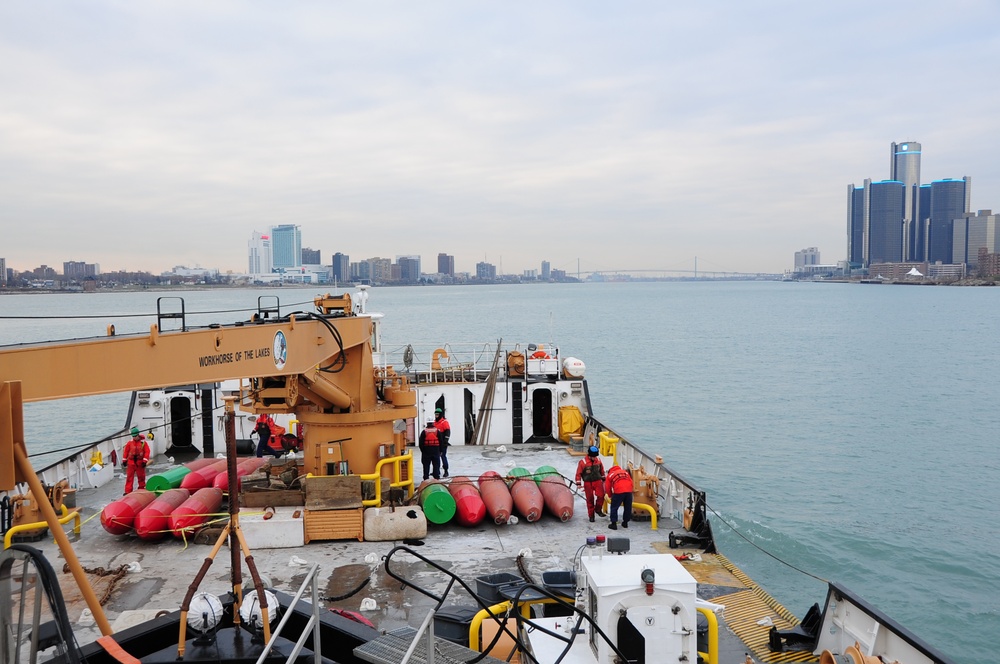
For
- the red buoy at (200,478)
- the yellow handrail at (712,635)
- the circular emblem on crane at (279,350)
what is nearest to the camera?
the yellow handrail at (712,635)

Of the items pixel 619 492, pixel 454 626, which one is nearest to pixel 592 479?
pixel 619 492

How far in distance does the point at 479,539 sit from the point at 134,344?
735cm

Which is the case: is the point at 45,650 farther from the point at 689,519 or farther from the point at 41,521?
the point at 689,519

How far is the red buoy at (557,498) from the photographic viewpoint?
14070 mm

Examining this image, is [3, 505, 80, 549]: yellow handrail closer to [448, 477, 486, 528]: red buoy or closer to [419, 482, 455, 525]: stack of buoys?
[419, 482, 455, 525]: stack of buoys

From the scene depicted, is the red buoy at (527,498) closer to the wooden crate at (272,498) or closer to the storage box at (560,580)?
the wooden crate at (272,498)

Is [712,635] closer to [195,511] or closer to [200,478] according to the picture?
[195,511]

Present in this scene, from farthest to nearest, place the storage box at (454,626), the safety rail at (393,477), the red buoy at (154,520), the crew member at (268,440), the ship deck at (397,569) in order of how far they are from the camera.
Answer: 1. the crew member at (268,440)
2. the safety rail at (393,477)
3. the red buoy at (154,520)
4. the ship deck at (397,569)
5. the storage box at (454,626)

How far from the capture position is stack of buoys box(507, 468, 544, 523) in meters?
13.9

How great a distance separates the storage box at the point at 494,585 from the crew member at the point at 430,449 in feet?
21.2

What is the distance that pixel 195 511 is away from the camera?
13.2 m

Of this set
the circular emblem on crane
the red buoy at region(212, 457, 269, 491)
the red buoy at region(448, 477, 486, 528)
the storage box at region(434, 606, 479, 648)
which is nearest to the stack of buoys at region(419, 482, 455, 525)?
the red buoy at region(448, 477, 486, 528)

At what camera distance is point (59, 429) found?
43.9 m

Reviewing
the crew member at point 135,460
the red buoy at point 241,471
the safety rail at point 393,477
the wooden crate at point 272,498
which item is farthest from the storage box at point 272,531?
the crew member at point 135,460
